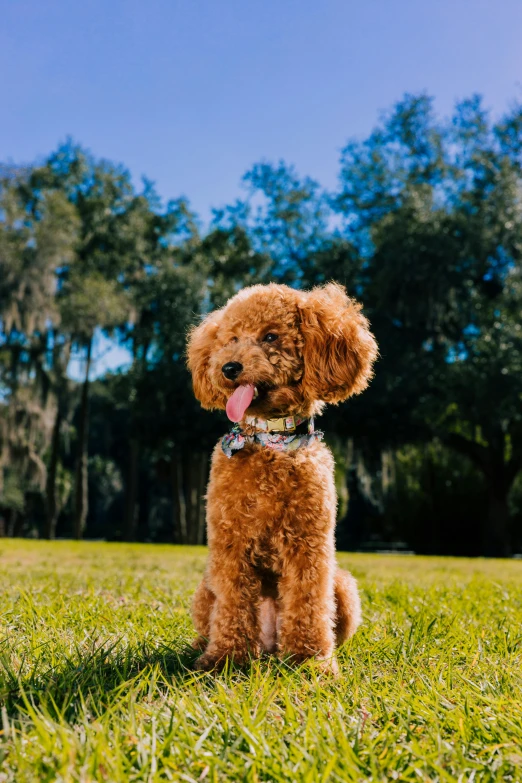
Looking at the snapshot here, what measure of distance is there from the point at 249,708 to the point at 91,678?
604 millimetres

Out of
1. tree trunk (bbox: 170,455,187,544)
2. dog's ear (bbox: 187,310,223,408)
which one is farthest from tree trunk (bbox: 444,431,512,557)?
dog's ear (bbox: 187,310,223,408)

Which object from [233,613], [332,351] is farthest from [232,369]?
[233,613]

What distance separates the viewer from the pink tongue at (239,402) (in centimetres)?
246

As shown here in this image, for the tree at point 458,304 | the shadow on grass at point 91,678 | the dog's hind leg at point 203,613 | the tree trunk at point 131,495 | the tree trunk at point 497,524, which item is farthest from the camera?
the tree trunk at point 131,495

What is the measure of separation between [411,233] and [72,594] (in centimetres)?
1467

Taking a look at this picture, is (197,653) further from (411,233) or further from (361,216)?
(361,216)

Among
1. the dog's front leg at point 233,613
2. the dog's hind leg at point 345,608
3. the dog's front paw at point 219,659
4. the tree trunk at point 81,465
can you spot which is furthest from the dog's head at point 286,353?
the tree trunk at point 81,465

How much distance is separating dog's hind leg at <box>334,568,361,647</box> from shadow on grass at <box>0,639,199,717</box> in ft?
2.07

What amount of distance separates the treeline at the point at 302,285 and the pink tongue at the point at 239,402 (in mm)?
13652

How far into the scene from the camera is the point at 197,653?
8.93 ft

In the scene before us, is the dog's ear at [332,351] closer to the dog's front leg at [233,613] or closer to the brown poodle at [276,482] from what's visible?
the brown poodle at [276,482]

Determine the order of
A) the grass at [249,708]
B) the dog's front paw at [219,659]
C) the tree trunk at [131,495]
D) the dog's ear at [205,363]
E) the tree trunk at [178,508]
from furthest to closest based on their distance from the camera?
the tree trunk at [131,495] < the tree trunk at [178,508] < the dog's ear at [205,363] < the dog's front paw at [219,659] < the grass at [249,708]

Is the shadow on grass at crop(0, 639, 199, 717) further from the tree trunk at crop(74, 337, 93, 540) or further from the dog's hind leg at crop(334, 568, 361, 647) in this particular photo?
the tree trunk at crop(74, 337, 93, 540)

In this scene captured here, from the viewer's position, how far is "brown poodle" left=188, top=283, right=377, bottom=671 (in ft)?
8.25
